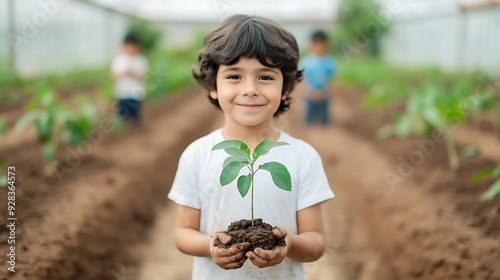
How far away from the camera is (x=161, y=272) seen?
A: 10.6 feet

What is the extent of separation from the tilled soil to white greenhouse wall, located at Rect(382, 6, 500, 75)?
16.3 feet

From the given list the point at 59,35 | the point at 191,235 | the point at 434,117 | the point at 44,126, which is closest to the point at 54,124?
the point at 44,126

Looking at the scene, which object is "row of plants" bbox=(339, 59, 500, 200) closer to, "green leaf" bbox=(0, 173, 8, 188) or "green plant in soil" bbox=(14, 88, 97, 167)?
"green leaf" bbox=(0, 173, 8, 188)

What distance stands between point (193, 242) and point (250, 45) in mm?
601

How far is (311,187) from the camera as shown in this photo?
1558 mm

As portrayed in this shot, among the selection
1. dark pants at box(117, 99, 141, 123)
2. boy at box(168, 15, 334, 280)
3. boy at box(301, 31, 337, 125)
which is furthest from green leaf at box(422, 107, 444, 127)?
dark pants at box(117, 99, 141, 123)

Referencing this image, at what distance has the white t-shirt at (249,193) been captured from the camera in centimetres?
Result: 155

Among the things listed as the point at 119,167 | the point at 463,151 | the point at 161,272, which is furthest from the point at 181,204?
the point at 463,151

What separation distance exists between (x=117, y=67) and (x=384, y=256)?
4.23 m

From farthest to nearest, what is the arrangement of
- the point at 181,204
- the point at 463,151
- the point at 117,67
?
the point at 117,67
the point at 463,151
the point at 181,204

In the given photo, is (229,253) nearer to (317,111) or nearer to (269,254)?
(269,254)

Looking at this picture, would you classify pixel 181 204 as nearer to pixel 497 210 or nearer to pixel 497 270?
pixel 497 270

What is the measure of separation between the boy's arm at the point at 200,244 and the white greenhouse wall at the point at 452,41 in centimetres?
882

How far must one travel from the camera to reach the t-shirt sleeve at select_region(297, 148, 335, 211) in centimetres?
155
